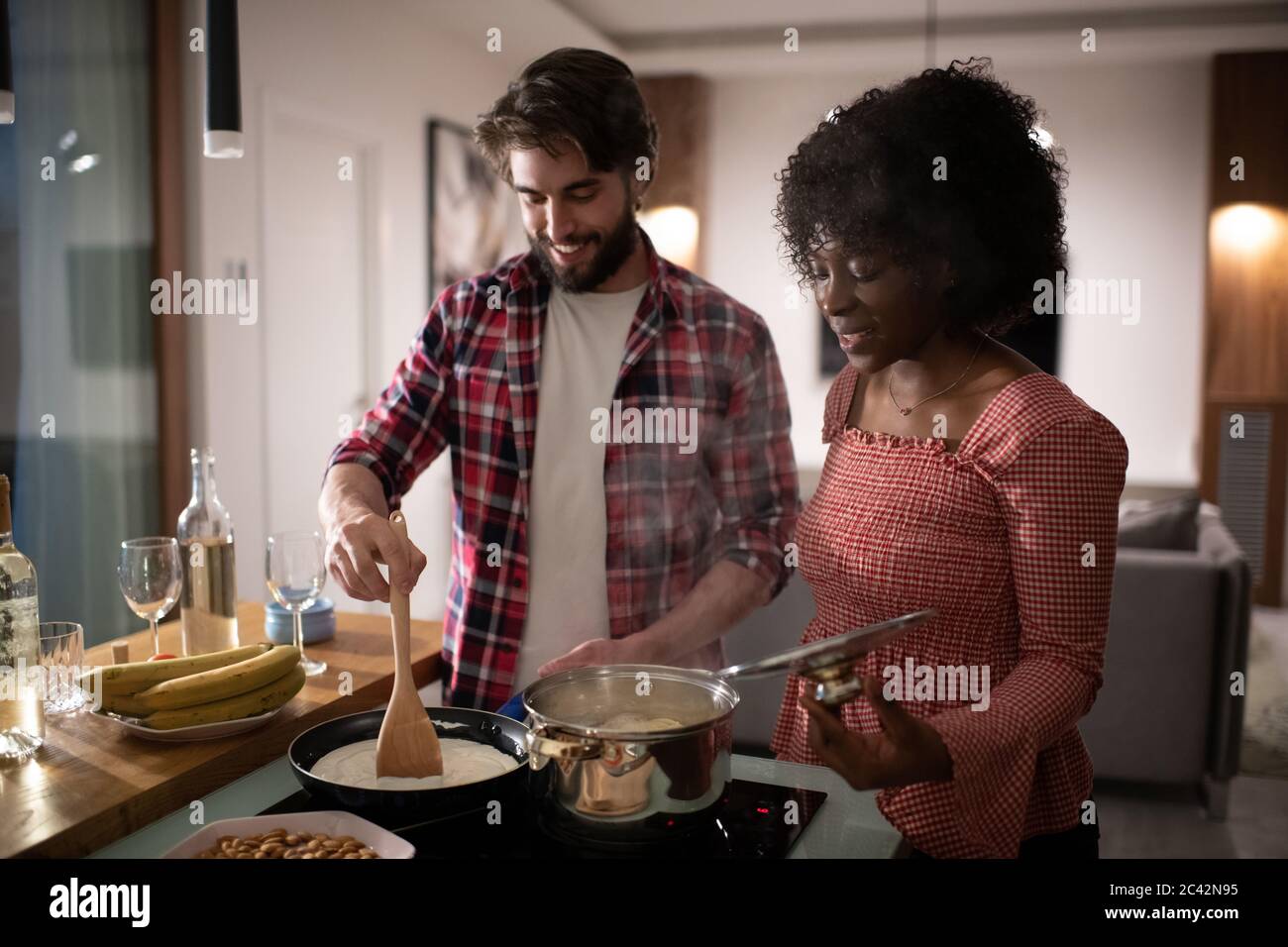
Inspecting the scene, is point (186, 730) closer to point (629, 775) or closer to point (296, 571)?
point (296, 571)

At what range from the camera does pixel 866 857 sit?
32.2 inches

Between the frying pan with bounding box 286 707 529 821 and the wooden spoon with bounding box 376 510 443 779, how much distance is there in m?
0.05

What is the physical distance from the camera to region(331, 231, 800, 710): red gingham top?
1388 mm

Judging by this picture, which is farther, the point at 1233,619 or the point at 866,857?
the point at 1233,619

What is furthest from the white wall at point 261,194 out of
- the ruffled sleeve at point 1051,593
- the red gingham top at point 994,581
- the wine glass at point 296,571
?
the ruffled sleeve at point 1051,593

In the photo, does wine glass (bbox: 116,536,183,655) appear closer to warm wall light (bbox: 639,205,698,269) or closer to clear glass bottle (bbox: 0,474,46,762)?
clear glass bottle (bbox: 0,474,46,762)

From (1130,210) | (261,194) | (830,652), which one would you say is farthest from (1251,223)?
(261,194)

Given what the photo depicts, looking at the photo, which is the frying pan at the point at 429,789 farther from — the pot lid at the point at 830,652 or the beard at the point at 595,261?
A: the beard at the point at 595,261

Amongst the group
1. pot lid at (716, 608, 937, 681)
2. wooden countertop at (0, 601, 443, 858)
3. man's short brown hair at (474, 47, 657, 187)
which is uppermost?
man's short brown hair at (474, 47, 657, 187)

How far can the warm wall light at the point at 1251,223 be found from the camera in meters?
1.21

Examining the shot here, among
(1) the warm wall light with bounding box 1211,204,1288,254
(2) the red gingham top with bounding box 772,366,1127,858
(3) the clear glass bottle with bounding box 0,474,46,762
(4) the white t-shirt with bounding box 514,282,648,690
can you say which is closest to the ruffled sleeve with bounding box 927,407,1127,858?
(2) the red gingham top with bounding box 772,366,1127,858

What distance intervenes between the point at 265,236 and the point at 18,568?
2074 mm

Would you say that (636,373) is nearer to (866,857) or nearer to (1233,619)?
(866,857)

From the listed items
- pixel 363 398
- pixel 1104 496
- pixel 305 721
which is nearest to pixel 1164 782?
pixel 1104 496
